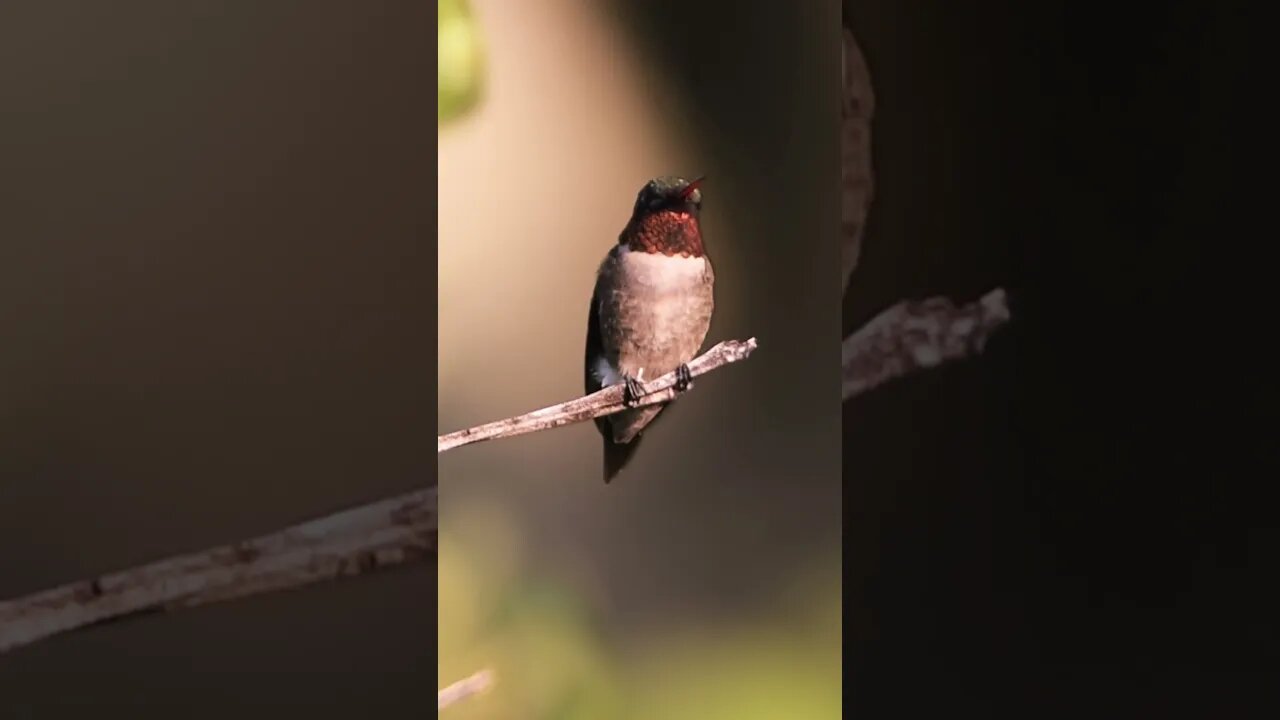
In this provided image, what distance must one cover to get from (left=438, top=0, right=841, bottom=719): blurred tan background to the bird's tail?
1 cm

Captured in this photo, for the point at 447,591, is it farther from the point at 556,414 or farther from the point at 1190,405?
the point at 1190,405

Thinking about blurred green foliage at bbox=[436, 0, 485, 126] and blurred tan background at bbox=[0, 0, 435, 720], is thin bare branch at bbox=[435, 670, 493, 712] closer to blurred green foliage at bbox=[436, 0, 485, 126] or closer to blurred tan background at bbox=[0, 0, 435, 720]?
blurred tan background at bbox=[0, 0, 435, 720]

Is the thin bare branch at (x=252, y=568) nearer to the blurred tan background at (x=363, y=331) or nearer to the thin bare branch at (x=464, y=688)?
the blurred tan background at (x=363, y=331)

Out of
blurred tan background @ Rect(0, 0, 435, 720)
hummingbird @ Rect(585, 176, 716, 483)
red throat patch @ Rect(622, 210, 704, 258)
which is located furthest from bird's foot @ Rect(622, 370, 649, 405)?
blurred tan background @ Rect(0, 0, 435, 720)

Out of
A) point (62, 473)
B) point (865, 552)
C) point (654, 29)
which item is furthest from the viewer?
point (865, 552)

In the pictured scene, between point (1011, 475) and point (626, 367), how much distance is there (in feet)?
2.01

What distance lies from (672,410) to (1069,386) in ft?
2.05

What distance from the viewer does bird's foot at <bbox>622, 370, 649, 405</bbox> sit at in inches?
56.0

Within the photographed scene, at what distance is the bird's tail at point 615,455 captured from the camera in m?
1.42

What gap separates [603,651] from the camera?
1.42 m

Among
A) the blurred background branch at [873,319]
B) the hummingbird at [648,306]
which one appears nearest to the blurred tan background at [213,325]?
the hummingbird at [648,306]

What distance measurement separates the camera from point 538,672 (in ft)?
4.55

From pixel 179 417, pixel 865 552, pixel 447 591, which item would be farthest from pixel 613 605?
pixel 179 417

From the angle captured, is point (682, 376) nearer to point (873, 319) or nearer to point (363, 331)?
point (873, 319)
